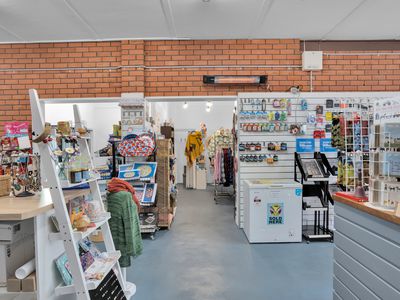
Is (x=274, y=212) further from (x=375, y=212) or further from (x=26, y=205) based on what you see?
(x=26, y=205)

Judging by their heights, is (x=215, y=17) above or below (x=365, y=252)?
above

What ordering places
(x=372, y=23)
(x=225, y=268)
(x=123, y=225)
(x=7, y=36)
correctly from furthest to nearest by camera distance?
(x=7, y=36)
(x=372, y=23)
(x=225, y=268)
(x=123, y=225)

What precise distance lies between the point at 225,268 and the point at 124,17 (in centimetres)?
383

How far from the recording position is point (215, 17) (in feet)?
14.5

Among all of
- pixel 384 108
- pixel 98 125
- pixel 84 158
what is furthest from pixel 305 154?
pixel 98 125

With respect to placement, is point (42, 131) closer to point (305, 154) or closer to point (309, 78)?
point (305, 154)

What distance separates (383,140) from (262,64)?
12.3ft

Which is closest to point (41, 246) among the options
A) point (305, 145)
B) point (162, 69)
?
point (162, 69)

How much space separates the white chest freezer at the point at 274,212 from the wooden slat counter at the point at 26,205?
2.82 meters

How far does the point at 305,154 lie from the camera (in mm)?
5215

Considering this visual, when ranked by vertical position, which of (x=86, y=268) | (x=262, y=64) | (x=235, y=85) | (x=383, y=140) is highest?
(x=262, y=64)

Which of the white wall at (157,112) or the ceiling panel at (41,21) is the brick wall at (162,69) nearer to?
the ceiling panel at (41,21)

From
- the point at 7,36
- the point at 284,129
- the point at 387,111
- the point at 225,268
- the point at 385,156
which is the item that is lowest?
the point at 225,268

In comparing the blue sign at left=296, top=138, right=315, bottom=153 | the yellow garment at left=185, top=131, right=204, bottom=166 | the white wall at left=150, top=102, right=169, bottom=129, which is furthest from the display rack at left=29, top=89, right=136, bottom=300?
the yellow garment at left=185, top=131, right=204, bottom=166
